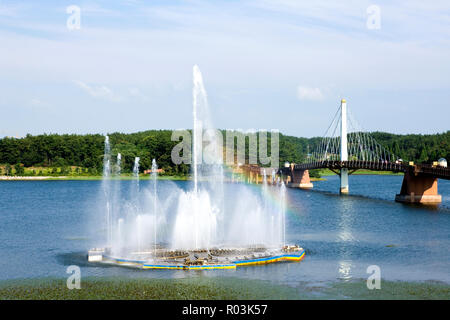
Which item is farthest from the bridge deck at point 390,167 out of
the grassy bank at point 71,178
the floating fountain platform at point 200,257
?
the floating fountain platform at point 200,257

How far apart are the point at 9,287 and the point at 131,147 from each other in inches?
4784

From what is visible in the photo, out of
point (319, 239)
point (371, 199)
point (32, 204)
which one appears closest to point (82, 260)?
point (319, 239)

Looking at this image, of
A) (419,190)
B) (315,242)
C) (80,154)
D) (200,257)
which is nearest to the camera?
(200,257)

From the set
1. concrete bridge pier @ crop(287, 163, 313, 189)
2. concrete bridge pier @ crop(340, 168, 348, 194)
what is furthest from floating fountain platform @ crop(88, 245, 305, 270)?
concrete bridge pier @ crop(287, 163, 313, 189)

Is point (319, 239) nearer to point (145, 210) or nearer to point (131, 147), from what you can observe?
point (145, 210)

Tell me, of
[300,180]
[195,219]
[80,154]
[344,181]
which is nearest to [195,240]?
[195,219]

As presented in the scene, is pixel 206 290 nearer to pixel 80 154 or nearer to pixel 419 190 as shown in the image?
pixel 419 190

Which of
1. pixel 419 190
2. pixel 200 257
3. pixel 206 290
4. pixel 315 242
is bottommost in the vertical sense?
pixel 206 290

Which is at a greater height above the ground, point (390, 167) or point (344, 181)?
point (390, 167)
